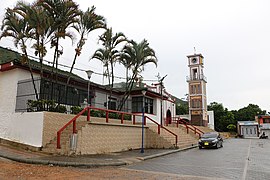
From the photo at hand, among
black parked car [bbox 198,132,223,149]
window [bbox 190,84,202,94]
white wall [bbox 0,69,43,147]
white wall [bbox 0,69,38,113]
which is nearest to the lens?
white wall [bbox 0,69,43,147]

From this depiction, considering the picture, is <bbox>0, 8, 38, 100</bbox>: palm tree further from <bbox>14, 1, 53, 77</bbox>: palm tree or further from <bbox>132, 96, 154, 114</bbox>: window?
<bbox>132, 96, 154, 114</bbox>: window

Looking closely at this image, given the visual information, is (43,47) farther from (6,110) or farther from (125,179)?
(125,179)

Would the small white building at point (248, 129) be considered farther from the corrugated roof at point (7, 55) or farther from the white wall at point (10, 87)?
the white wall at point (10, 87)

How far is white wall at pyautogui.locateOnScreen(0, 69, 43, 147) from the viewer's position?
12492mm

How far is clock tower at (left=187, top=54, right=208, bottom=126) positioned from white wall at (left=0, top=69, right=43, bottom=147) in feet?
118

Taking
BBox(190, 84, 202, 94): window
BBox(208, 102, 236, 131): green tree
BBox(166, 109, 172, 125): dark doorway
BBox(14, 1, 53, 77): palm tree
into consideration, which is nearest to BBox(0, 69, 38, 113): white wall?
BBox(14, 1, 53, 77): palm tree

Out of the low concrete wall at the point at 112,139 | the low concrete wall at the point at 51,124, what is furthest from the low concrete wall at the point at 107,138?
the low concrete wall at the point at 51,124

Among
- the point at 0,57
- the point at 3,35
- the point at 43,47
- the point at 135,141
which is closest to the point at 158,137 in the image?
the point at 135,141

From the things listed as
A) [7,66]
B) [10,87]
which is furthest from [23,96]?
[7,66]

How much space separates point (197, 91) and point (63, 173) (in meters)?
41.5

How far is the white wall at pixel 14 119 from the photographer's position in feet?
41.0

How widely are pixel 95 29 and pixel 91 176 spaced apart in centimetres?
1019

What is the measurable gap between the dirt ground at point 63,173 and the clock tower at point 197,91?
38.7 m

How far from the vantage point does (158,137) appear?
1797 cm
